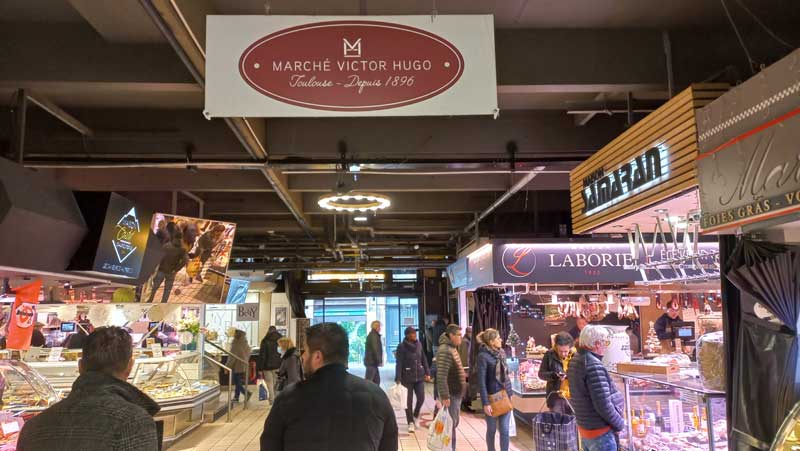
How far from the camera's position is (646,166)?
382cm

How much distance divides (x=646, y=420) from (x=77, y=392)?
179 inches

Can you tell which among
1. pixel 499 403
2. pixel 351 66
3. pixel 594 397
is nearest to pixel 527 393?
pixel 499 403

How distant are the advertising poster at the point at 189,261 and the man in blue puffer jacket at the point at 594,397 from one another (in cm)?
504

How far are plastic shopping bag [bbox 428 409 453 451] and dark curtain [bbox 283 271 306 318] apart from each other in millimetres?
Result: 12939

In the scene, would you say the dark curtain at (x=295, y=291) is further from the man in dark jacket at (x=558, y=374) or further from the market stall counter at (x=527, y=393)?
the man in dark jacket at (x=558, y=374)

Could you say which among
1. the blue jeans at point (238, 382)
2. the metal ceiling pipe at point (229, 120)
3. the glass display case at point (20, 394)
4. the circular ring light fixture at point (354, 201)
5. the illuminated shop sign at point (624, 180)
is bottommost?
the blue jeans at point (238, 382)

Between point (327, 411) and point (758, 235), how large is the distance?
2.63 m

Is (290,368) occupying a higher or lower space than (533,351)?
lower

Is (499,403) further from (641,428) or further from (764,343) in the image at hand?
(764,343)

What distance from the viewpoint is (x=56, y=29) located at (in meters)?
4.09

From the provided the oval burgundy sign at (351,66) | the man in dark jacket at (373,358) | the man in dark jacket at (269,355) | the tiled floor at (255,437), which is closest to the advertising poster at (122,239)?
the oval burgundy sign at (351,66)

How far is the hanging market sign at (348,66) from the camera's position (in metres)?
2.92

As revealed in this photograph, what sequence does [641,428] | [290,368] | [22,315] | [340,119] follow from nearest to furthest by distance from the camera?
[22,315] < [641,428] < [340,119] < [290,368]

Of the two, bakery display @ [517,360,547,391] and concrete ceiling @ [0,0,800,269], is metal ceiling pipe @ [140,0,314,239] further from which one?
bakery display @ [517,360,547,391]
